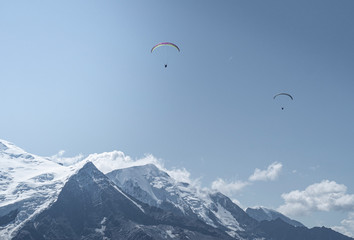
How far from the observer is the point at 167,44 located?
19575 cm

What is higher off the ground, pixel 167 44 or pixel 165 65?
pixel 167 44

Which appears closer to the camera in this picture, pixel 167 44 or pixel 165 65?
pixel 165 65

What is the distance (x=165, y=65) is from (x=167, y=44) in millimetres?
19969

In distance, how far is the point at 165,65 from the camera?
593 feet
